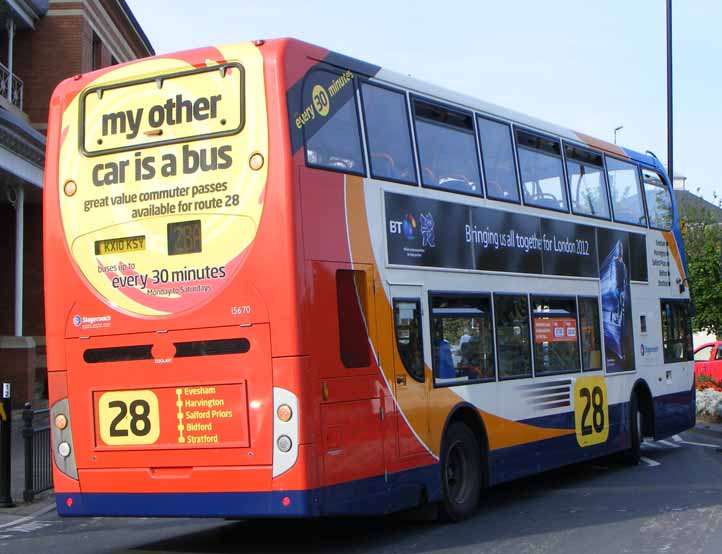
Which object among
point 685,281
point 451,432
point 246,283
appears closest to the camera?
point 246,283

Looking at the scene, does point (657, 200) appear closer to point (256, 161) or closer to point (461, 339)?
point (461, 339)

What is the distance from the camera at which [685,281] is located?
17.7m

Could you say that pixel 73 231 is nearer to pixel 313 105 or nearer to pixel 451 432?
pixel 313 105

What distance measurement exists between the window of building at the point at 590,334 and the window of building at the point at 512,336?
168 cm

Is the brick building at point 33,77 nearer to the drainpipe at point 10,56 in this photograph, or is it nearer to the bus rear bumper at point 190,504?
the drainpipe at point 10,56

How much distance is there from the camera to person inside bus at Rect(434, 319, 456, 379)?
10688mm

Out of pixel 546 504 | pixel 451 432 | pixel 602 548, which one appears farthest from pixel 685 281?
pixel 602 548

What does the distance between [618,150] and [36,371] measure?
50.7ft

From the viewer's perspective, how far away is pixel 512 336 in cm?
1212

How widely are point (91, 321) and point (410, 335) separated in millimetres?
2959

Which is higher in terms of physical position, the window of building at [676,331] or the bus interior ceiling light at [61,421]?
the window of building at [676,331]

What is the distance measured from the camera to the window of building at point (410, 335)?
10062 mm

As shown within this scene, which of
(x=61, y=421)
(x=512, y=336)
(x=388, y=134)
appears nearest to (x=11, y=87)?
(x=512, y=336)

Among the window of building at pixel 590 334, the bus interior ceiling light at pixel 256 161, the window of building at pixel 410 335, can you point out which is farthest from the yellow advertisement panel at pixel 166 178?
the window of building at pixel 590 334
